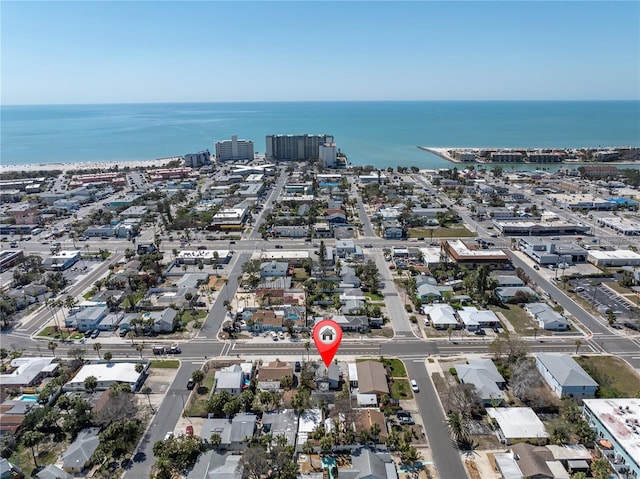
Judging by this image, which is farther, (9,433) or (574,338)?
(574,338)

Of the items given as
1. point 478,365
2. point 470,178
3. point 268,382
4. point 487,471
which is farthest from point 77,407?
point 470,178

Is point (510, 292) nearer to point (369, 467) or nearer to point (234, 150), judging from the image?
point (369, 467)

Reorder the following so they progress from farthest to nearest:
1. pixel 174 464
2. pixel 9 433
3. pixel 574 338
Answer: pixel 574 338 → pixel 9 433 → pixel 174 464

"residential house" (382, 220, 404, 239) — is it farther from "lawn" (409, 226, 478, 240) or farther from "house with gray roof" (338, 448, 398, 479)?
"house with gray roof" (338, 448, 398, 479)

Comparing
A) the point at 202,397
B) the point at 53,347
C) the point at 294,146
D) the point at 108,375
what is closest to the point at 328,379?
the point at 202,397

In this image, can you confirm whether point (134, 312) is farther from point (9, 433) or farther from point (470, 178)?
point (470, 178)

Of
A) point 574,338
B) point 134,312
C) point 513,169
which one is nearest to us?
point 574,338
